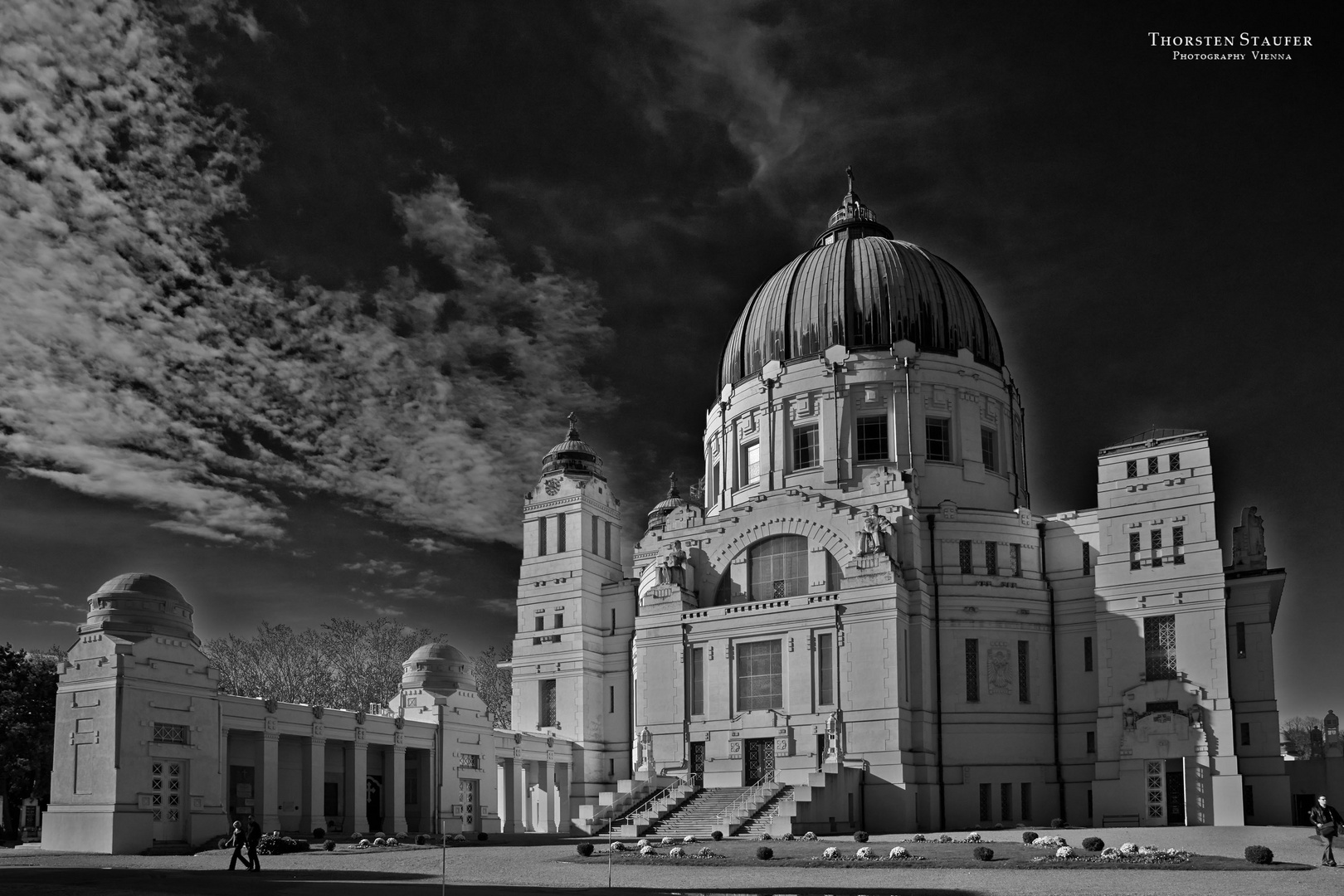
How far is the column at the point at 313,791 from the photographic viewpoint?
53.1m

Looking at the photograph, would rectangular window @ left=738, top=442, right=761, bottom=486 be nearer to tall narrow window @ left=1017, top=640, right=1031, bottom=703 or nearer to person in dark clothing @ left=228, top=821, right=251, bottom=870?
tall narrow window @ left=1017, top=640, right=1031, bottom=703

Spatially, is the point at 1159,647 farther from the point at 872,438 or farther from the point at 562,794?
the point at 562,794

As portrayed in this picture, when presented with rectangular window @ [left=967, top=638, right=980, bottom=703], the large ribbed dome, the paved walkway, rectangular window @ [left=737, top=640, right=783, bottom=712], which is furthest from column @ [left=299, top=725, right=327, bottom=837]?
the large ribbed dome

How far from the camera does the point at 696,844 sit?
46.0 metres

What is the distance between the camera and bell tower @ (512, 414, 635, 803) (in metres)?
72.8

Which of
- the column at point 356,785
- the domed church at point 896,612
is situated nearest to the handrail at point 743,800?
the domed church at point 896,612

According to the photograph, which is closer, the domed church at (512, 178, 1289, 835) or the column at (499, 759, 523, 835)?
the domed church at (512, 178, 1289, 835)

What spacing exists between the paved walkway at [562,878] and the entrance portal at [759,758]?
20574mm

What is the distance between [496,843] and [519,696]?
2273 cm

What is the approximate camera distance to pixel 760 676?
63625 millimetres

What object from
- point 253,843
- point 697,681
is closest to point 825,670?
point 697,681

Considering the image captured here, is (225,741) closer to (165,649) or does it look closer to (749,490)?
(165,649)

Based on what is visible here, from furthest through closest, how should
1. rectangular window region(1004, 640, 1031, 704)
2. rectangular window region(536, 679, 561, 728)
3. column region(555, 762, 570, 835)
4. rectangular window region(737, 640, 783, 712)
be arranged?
rectangular window region(536, 679, 561, 728) → column region(555, 762, 570, 835) → rectangular window region(1004, 640, 1031, 704) → rectangular window region(737, 640, 783, 712)

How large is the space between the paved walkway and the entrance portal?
67.5 feet
